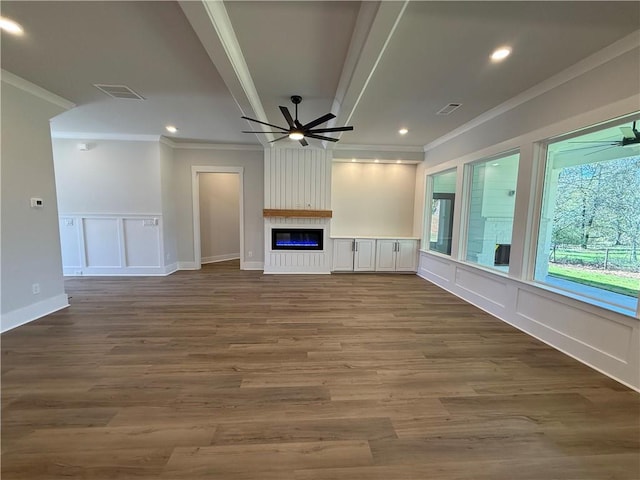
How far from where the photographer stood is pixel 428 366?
2430mm

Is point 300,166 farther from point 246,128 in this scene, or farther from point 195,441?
point 195,441

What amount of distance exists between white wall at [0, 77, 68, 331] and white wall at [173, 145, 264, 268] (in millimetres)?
2521

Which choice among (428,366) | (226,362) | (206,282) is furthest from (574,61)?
(206,282)

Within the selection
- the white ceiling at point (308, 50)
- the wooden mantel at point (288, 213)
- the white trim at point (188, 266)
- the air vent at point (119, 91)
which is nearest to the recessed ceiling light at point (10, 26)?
the white ceiling at point (308, 50)

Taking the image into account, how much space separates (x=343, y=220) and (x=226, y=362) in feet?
15.2

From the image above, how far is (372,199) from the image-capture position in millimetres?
6477

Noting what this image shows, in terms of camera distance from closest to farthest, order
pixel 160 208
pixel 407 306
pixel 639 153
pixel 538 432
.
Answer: pixel 538 432 → pixel 639 153 → pixel 407 306 → pixel 160 208

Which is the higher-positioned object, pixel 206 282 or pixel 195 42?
pixel 195 42

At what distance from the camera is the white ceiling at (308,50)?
1.98 meters

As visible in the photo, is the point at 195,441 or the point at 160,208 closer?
the point at 195,441

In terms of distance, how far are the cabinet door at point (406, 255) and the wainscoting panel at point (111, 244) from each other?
17.3ft

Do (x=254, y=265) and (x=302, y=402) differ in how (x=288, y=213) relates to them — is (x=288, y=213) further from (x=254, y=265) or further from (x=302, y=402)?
(x=302, y=402)

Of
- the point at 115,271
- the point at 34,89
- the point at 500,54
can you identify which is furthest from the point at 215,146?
the point at 500,54

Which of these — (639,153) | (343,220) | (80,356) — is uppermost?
(639,153)
